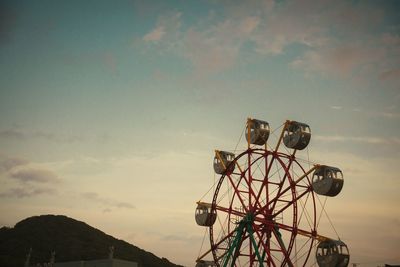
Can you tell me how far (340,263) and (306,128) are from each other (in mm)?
9682

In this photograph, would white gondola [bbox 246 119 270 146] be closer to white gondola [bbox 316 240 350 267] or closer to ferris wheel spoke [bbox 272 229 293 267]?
ferris wheel spoke [bbox 272 229 293 267]

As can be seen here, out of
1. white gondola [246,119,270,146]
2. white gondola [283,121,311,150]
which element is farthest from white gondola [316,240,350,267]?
white gondola [246,119,270,146]

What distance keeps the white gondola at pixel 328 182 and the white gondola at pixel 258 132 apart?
674 cm

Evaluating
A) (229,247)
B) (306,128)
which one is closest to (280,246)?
(229,247)

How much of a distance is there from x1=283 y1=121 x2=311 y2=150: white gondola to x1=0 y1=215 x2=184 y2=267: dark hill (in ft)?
263

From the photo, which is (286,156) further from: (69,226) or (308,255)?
(69,226)

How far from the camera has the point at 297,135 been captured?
90.9 ft

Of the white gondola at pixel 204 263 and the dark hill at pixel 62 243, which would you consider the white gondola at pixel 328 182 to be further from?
the dark hill at pixel 62 243

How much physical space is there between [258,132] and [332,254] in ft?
37.2

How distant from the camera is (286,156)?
28.1 metres

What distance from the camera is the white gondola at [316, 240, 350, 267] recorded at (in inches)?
872

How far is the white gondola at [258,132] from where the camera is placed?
1214 inches

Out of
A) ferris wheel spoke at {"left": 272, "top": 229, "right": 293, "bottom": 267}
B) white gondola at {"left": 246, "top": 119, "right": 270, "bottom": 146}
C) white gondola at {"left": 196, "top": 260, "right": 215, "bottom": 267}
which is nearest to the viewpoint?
ferris wheel spoke at {"left": 272, "top": 229, "right": 293, "bottom": 267}

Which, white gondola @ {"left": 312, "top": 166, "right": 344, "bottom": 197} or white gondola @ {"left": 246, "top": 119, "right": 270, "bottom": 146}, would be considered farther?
white gondola @ {"left": 246, "top": 119, "right": 270, "bottom": 146}
